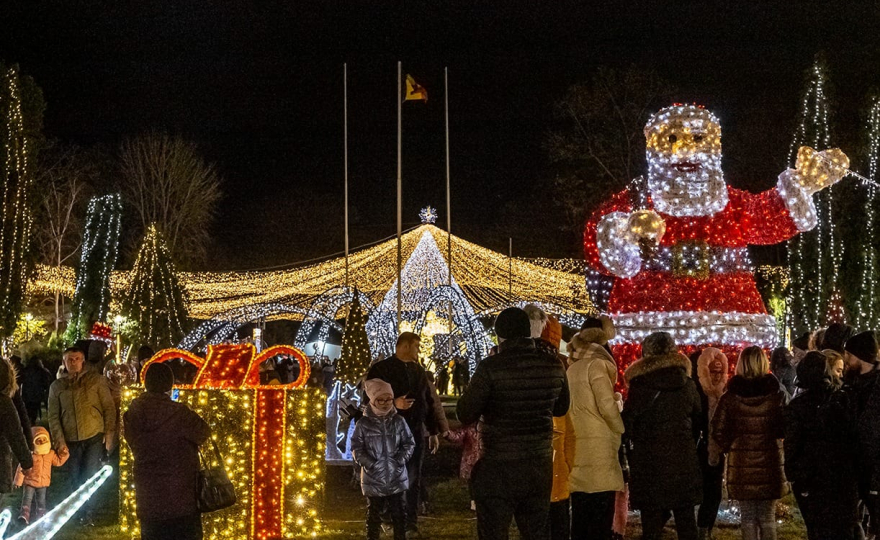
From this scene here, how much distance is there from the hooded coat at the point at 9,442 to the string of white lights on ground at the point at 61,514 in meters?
0.38

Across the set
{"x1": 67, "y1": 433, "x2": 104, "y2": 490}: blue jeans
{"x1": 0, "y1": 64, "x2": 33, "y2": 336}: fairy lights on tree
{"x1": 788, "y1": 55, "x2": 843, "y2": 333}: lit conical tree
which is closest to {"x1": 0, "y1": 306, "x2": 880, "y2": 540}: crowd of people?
{"x1": 67, "y1": 433, "x2": 104, "y2": 490}: blue jeans

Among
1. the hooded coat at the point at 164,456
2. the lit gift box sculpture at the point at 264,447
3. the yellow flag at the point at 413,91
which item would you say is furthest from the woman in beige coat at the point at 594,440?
the yellow flag at the point at 413,91

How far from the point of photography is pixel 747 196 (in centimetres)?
1255

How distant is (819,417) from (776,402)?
673 mm

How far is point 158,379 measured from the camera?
676 centimetres

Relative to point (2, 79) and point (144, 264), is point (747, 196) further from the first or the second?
point (144, 264)

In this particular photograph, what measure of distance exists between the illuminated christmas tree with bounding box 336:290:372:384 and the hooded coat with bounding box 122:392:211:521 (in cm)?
840

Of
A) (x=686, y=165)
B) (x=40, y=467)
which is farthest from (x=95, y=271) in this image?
(x=686, y=165)

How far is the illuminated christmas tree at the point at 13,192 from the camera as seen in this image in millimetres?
27016

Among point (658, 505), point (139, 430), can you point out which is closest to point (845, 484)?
point (658, 505)

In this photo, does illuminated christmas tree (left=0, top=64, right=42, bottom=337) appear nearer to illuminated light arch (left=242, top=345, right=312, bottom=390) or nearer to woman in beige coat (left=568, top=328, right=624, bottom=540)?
illuminated light arch (left=242, top=345, right=312, bottom=390)

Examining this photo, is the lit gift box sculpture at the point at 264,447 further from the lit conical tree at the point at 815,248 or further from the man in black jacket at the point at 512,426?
the lit conical tree at the point at 815,248

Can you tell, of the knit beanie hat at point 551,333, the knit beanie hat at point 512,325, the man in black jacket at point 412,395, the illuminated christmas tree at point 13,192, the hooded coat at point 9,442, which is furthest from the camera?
the illuminated christmas tree at point 13,192

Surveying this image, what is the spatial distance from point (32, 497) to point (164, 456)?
4.32 metres
